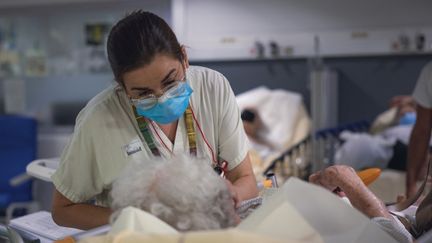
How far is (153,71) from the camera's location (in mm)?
1332

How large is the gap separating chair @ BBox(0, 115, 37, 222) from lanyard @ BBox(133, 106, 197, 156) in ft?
8.51

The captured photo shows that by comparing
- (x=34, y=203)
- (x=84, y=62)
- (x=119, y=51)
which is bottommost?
(x=34, y=203)

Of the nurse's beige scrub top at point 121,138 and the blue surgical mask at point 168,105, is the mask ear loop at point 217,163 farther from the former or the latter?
the blue surgical mask at point 168,105

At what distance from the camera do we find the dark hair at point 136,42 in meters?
1.29

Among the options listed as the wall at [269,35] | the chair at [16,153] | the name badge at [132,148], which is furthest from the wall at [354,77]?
the name badge at [132,148]

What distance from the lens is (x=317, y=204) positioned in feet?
3.53

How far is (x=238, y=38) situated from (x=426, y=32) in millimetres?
1711

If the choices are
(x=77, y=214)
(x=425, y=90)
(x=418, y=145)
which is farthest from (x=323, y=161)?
(x=77, y=214)

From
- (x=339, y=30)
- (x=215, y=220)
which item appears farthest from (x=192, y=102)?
(x=339, y=30)

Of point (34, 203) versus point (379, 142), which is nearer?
point (379, 142)

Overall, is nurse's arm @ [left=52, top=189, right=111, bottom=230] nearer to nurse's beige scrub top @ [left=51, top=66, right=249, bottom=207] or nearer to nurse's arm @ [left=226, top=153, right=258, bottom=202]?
nurse's beige scrub top @ [left=51, top=66, right=249, bottom=207]

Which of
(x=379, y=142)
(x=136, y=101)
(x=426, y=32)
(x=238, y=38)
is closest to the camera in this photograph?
(x=136, y=101)

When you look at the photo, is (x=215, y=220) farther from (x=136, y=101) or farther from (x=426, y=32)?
(x=426, y=32)

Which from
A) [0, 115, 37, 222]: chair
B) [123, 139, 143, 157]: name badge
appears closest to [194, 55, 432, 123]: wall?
[0, 115, 37, 222]: chair
